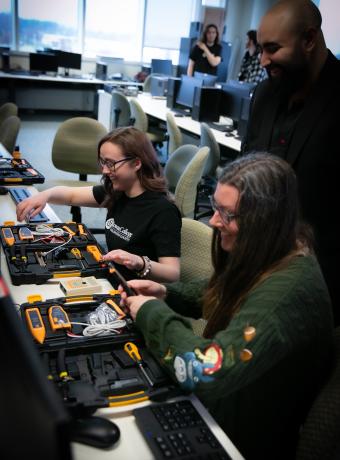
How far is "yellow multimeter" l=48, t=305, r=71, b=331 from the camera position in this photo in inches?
44.7

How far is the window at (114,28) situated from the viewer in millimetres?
7730

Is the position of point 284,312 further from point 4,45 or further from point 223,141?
point 4,45

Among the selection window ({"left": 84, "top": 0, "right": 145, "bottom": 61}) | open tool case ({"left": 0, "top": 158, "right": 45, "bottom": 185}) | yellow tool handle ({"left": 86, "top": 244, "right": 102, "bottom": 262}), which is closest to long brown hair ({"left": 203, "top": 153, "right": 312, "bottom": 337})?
yellow tool handle ({"left": 86, "top": 244, "right": 102, "bottom": 262})

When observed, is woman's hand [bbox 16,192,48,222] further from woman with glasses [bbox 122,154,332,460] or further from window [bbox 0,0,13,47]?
window [bbox 0,0,13,47]

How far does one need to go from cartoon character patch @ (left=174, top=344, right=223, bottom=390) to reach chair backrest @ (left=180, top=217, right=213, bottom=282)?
70 centimetres

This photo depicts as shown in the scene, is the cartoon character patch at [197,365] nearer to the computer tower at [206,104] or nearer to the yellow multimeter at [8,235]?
the yellow multimeter at [8,235]

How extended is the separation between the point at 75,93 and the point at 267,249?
735 cm

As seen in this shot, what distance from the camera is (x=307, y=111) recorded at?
1.48 metres

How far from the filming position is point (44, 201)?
191cm

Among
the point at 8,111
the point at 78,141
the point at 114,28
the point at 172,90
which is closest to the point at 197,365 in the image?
the point at 78,141

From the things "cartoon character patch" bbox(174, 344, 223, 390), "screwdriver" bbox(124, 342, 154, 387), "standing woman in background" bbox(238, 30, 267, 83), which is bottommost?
"screwdriver" bbox(124, 342, 154, 387)

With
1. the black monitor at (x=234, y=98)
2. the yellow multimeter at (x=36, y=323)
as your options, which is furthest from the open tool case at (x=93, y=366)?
the black monitor at (x=234, y=98)

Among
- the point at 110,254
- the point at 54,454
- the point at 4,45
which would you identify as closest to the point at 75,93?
the point at 4,45

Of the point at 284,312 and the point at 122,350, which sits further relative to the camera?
the point at 122,350
